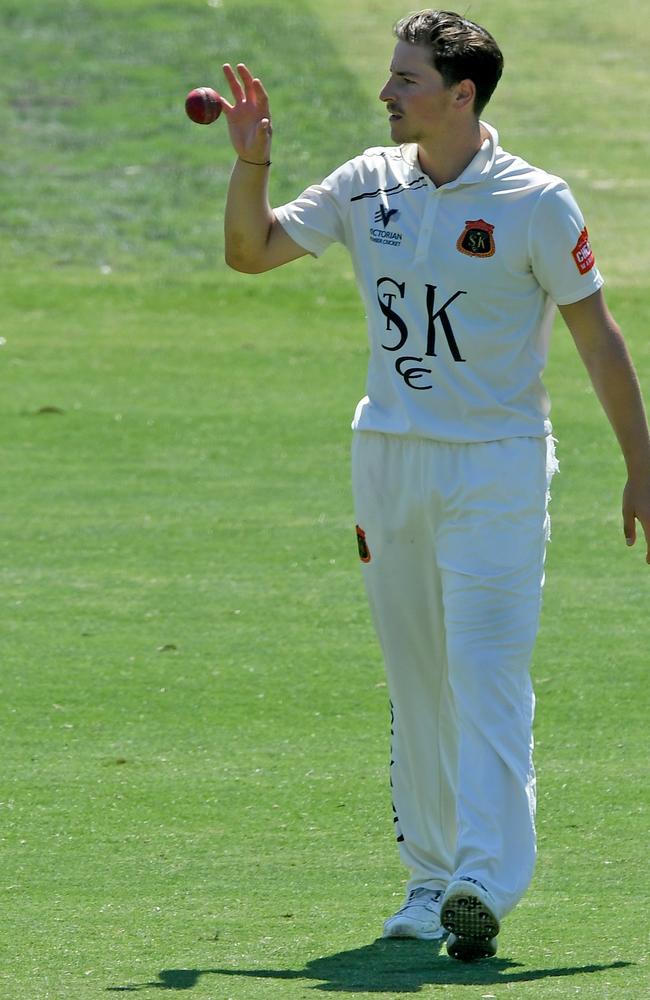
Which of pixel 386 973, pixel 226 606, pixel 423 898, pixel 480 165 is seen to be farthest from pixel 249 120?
pixel 226 606

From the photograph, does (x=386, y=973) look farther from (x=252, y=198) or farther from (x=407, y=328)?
(x=252, y=198)

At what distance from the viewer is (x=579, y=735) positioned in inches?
239

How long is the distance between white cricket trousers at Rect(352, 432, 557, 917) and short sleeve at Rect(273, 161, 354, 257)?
20.8 inches

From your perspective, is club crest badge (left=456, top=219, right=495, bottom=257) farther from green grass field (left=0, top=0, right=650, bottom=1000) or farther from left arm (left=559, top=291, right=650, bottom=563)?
green grass field (left=0, top=0, right=650, bottom=1000)

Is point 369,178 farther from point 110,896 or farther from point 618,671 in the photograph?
point 618,671

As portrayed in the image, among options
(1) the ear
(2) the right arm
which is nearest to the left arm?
(1) the ear

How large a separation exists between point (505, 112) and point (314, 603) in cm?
1154

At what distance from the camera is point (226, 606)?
7.60 metres

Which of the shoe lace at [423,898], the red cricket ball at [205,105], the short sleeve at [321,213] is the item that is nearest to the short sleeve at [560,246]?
the short sleeve at [321,213]

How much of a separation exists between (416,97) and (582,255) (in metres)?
0.52

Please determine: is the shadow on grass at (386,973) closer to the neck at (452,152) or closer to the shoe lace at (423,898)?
the shoe lace at (423,898)

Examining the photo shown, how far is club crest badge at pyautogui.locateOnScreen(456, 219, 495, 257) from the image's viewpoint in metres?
4.25

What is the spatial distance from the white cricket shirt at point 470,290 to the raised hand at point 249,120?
32 centimetres

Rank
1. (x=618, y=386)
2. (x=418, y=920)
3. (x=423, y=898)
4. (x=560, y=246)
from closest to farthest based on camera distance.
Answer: (x=560, y=246) < (x=618, y=386) < (x=418, y=920) < (x=423, y=898)
